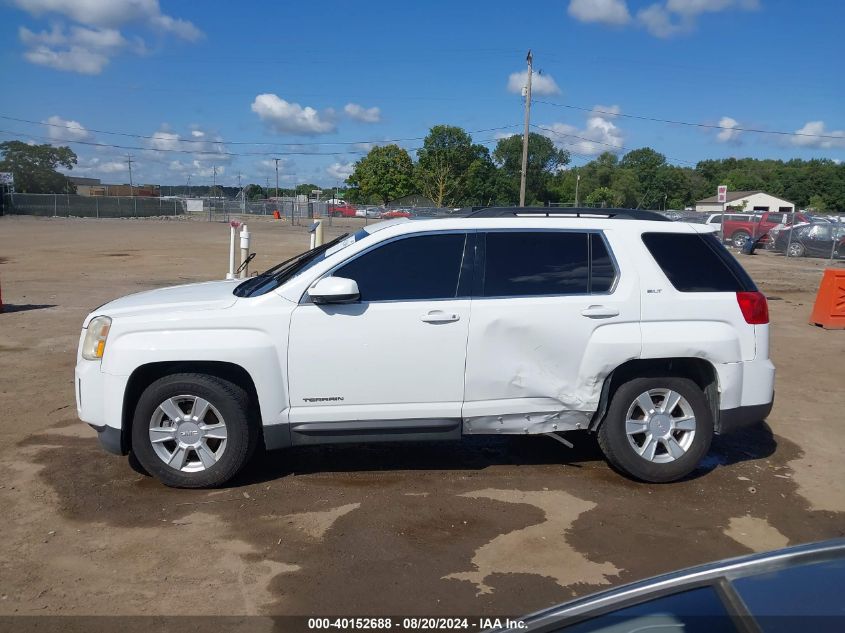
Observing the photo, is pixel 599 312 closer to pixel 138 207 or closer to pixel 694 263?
pixel 694 263

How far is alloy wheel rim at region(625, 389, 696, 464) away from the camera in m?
5.41

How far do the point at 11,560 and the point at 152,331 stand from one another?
1575 mm

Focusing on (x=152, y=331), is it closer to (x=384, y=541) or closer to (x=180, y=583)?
(x=180, y=583)

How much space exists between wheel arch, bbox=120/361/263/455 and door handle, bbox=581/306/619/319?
236 centimetres

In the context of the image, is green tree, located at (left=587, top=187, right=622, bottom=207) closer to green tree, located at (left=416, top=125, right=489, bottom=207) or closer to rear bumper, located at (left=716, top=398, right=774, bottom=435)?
green tree, located at (left=416, top=125, right=489, bottom=207)

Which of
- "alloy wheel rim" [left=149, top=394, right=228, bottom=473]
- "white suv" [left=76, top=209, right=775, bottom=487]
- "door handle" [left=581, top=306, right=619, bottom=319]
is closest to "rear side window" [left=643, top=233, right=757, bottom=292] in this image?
"white suv" [left=76, top=209, right=775, bottom=487]

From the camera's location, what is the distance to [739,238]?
31.8 metres

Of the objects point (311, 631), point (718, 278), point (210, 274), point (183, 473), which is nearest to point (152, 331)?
point (183, 473)

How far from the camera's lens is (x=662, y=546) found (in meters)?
4.50

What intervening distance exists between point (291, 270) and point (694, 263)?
9.74ft

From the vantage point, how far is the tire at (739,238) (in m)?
31.5

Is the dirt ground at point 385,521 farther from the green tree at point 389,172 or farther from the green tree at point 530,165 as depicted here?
the green tree at point 389,172

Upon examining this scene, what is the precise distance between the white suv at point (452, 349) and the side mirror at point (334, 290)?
0.04ft

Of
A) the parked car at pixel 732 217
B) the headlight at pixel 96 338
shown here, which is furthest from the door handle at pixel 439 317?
the parked car at pixel 732 217
